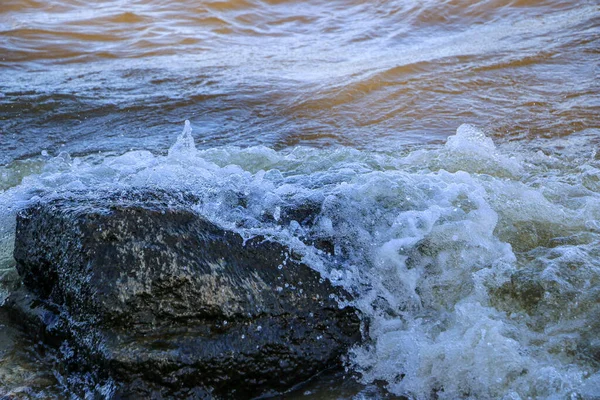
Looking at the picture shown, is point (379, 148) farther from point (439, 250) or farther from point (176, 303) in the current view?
point (176, 303)

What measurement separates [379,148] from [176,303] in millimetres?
Answer: 2932

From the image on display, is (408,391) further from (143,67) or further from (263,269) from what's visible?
(143,67)

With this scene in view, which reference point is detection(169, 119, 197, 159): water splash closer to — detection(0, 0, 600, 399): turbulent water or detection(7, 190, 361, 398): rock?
detection(0, 0, 600, 399): turbulent water

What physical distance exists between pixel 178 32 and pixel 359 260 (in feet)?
22.6

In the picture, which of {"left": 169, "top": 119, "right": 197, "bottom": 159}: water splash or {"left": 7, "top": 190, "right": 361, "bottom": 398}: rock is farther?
{"left": 169, "top": 119, "right": 197, "bottom": 159}: water splash

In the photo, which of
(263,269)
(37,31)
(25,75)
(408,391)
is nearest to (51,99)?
(25,75)

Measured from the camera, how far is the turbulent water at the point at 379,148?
2922mm

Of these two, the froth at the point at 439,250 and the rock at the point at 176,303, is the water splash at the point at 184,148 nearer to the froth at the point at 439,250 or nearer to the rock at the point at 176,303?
the froth at the point at 439,250

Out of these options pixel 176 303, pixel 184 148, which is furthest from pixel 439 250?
pixel 184 148

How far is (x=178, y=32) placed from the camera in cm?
925

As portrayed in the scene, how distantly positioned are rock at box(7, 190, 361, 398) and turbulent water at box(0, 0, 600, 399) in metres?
0.16

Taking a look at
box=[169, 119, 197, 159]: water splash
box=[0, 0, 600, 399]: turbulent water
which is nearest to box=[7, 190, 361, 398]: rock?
box=[0, 0, 600, 399]: turbulent water

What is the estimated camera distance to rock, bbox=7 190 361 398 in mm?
2633

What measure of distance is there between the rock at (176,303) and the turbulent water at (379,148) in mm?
164
